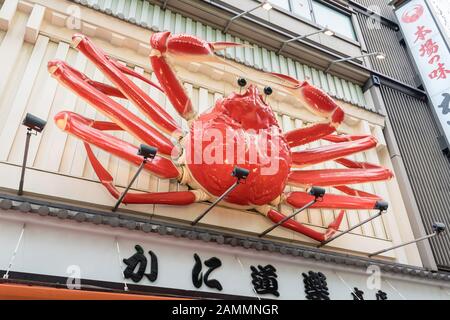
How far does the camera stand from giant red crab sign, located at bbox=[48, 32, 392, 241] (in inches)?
142

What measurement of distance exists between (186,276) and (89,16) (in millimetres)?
3658

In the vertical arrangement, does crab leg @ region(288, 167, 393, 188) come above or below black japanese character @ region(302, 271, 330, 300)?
above

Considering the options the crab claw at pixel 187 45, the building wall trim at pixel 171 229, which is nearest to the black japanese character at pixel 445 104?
the building wall trim at pixel 171 229

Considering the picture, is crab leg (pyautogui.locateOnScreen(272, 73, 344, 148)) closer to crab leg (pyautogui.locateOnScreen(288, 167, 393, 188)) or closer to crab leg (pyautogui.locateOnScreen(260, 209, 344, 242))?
crab leg (pyautogui.locateOnScreen(288, 167, 393, 188))

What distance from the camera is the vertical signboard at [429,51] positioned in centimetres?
729

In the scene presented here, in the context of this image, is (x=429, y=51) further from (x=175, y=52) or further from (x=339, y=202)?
(x=175, y=52)

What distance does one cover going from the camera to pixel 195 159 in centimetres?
390

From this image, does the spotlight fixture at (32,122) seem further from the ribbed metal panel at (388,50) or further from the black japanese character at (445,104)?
the black japanese character at (445,104)

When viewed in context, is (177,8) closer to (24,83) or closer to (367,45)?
(24,83)

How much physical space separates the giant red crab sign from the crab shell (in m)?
0.01

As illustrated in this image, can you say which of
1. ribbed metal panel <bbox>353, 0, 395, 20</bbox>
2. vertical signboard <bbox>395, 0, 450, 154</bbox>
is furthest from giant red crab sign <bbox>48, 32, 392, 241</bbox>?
ribbed metal panel <bbox>353, 0, 395, 20</bbox>

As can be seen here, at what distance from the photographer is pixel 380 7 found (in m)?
9.48

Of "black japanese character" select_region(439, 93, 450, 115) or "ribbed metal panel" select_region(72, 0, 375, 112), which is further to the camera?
"black japanese character" select_region(439, 93, 450, 115)

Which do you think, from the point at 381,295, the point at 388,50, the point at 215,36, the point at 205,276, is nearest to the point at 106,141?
the point at 205,276
